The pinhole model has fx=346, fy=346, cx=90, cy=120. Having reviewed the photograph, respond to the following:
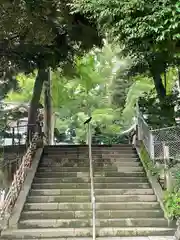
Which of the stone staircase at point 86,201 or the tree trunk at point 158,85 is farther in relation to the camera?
the tree trunk at point 158,85

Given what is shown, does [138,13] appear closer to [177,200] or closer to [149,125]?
[177,200]

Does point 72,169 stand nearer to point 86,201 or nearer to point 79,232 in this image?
point 86,201

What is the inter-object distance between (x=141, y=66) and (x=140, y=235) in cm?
749

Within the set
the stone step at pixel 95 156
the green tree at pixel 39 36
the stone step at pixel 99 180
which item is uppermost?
the green tree at pixel 39 36

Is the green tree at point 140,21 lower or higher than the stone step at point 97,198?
higher

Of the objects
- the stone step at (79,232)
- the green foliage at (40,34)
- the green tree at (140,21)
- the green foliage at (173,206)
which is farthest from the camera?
the green foliage at (40,34)

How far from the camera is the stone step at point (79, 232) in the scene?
727 centimetres

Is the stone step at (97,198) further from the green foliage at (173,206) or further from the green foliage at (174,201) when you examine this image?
the green foliage at (173,206)

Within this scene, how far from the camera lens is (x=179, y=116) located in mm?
11875

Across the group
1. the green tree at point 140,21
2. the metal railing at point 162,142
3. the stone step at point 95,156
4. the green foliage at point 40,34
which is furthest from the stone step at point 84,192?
the green foliage at point 40,34

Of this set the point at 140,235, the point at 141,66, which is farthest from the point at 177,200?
the point at 141,66

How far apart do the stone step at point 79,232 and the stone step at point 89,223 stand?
22 centimetres

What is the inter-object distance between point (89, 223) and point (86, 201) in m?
0.97

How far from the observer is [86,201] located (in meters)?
8.80
